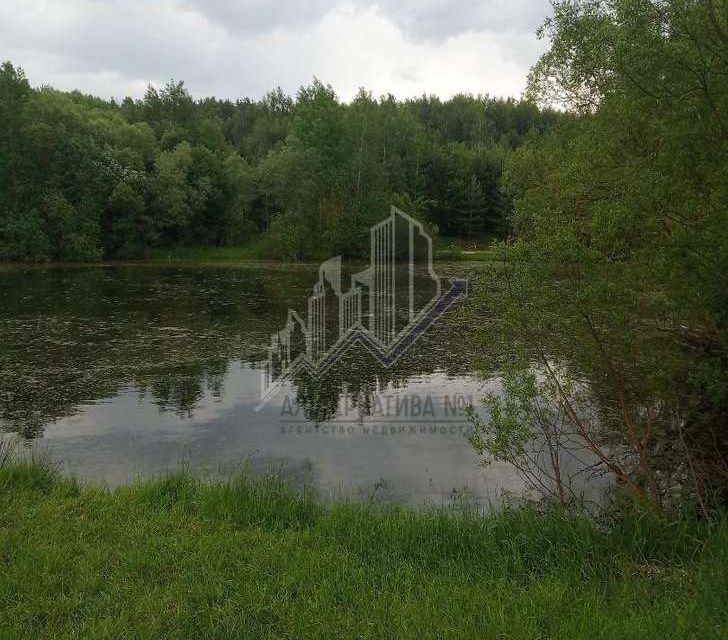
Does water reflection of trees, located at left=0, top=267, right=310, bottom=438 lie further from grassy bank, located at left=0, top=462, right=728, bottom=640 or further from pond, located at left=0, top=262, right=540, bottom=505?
grassy bank, located at left=0, top=462, right=728, bottom=640

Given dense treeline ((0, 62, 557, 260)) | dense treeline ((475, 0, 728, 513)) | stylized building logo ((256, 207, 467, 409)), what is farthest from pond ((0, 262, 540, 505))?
dense treeline ((0, 62, 557, 260))

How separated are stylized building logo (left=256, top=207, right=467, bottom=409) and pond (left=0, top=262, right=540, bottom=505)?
16.6 inches

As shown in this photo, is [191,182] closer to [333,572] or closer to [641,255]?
[641,255]

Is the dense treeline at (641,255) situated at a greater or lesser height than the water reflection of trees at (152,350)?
greater

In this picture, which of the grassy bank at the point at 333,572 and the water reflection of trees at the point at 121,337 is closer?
the grassy bank at the point at 333,572

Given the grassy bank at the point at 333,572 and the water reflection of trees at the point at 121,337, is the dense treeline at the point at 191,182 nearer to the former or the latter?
the water reflection of trees at the point at 121,337

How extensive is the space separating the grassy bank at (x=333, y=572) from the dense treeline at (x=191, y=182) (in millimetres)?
40542

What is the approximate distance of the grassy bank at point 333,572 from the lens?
13.3 feet

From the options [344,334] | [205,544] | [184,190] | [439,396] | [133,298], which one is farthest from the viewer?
[184,190]

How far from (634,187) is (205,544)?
5335 mm

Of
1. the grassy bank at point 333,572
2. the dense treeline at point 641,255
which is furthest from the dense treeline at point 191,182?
the grassy bank at point 333,572

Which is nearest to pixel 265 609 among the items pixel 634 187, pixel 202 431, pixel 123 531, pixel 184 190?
pixel 123 531

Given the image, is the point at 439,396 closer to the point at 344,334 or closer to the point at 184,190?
the point at 344,334

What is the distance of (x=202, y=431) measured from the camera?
10453 millimetres
